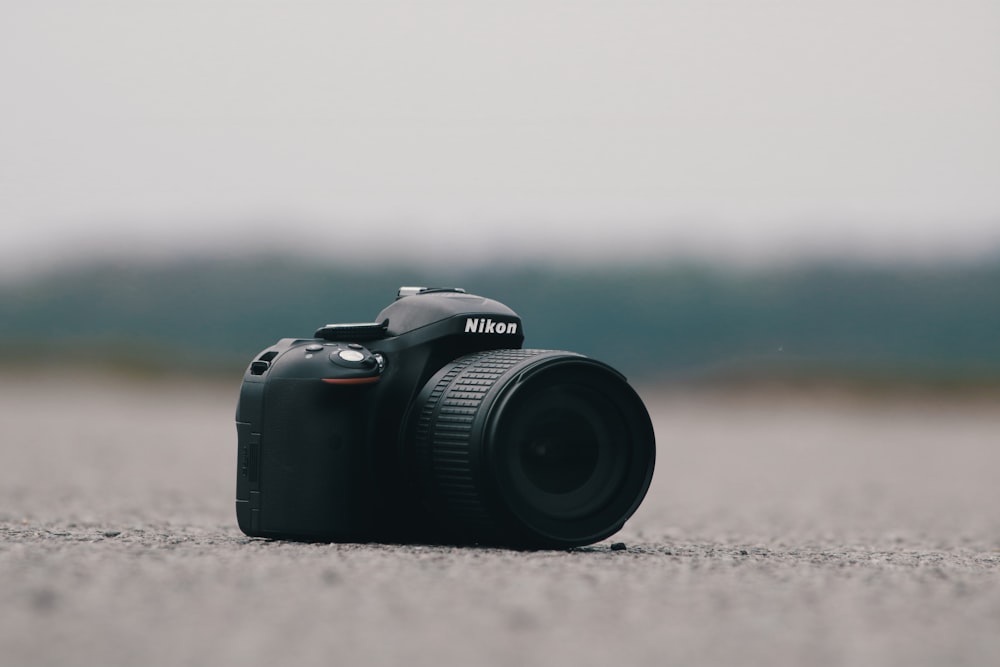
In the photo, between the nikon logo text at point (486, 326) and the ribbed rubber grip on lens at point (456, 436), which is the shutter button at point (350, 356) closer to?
the ribbed rubber grip on lens at point (456, 436)

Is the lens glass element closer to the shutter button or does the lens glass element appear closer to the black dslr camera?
the black dslr camera

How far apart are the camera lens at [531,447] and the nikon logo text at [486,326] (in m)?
0.12

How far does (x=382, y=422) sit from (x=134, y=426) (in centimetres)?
1902

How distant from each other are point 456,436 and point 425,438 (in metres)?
0.19

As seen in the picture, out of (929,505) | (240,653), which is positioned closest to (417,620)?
(240,653)

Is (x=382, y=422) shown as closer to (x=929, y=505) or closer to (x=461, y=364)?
(x=461, y=364)

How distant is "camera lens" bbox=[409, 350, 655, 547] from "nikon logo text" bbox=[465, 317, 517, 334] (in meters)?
0.12

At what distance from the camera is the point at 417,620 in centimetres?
444

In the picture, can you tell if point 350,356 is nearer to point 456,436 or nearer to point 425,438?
point 425,438

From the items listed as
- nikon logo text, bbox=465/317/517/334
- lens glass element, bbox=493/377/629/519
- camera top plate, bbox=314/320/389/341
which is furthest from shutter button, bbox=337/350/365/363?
lens glass element, bbox=493/377/629/519

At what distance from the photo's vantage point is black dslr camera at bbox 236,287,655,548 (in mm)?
6062

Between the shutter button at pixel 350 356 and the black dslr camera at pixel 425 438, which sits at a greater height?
the shutter button at pixel 350 356

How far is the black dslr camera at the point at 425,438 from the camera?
6.06m

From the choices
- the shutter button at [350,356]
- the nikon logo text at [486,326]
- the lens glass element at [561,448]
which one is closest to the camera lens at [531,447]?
the lens glass element at [561,448]
